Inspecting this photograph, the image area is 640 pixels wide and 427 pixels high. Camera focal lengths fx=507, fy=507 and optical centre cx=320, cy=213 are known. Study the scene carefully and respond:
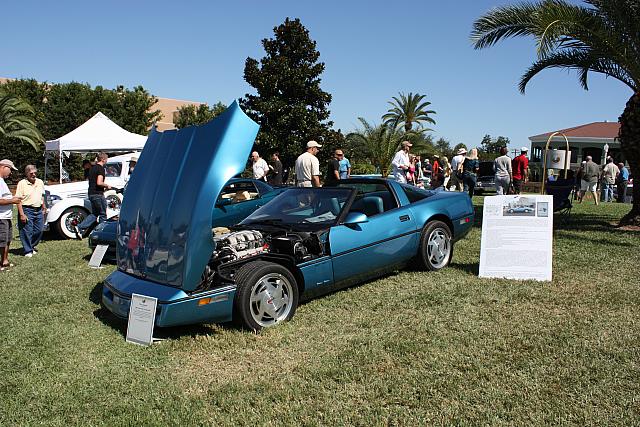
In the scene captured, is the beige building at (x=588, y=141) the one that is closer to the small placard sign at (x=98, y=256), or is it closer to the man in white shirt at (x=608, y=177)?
the man in white shirt at (x=608, y=177)

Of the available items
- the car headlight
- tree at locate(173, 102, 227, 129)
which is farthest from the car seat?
tree at locate(173, 102, 227, 129)

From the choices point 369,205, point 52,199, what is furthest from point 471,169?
point 52,199

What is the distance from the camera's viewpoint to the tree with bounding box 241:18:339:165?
915 inches

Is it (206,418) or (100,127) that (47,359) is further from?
(100,127)

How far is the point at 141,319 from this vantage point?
13.8 ft

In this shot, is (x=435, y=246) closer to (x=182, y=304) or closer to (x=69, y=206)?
(x=182, y=304)

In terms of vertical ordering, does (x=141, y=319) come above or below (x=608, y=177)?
below

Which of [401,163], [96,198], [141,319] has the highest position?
[401,163]

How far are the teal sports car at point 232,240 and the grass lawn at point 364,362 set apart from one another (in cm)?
29

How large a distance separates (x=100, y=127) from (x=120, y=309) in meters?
15.2

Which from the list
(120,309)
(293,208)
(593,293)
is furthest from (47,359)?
(593,293)

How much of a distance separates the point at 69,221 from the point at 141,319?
7372 mm

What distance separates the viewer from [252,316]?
436 cm

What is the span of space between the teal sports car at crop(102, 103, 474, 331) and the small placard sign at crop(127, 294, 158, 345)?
6cm
